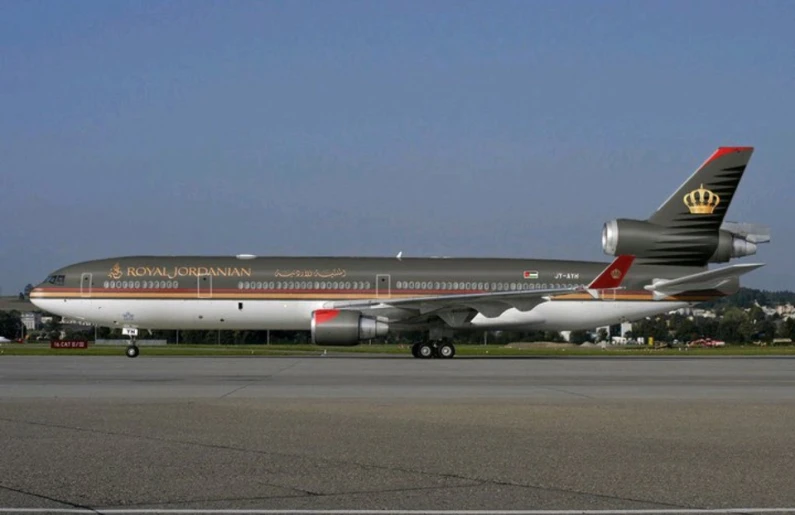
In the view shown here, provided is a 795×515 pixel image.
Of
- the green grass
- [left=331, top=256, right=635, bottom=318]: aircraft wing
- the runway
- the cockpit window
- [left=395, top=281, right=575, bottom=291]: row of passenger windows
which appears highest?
the cockpit window

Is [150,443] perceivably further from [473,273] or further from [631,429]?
[473,273]

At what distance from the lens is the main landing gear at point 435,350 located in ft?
117

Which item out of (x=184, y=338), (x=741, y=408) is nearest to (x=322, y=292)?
(x=741, y=408)

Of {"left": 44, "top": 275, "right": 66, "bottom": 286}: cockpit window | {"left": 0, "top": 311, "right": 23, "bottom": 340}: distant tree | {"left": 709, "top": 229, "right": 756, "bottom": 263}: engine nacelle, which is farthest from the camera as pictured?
{"left": 0, "top": 311, "right": 23, "bottom": 340}: distant tree

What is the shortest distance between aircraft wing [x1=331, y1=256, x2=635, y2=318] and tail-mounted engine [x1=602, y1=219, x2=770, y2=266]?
2.24 meters

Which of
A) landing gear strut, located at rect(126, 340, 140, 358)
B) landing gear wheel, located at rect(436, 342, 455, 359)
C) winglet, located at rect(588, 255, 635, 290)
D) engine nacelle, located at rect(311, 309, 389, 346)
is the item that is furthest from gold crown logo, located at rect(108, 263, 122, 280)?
winglet, located at rect(588, 255, 635, 290)

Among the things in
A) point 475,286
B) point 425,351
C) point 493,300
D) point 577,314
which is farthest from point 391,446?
point 577,314

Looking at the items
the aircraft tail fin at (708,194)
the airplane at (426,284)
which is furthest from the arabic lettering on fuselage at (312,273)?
the aircraft tail fin at (708,194)

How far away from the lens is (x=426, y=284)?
35781 mm

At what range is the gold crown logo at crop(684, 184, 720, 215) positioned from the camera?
34781 mm

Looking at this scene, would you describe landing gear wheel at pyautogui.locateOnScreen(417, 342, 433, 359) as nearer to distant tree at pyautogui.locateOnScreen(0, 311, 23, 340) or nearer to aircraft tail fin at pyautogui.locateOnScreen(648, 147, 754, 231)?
aircraft tail fin at pyautogui.locateOnScreen(648, 147, 754, 231)

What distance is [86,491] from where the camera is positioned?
823 cm

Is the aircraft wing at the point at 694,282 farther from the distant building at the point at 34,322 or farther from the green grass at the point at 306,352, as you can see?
the distant building at the point at 34,322

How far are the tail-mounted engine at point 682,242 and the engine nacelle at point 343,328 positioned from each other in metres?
9.03
